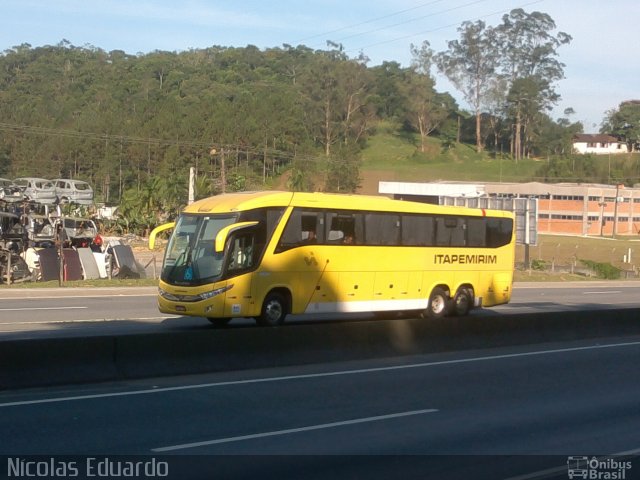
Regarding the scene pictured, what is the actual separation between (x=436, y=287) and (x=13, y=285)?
56.2 ft

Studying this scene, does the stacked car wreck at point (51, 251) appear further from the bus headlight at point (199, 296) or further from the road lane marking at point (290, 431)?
the road lane marking at point (290, 431)

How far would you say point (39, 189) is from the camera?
202ft

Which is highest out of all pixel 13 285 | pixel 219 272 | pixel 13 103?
pixel 13 103

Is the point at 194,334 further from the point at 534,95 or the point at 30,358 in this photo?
the point at 534,95

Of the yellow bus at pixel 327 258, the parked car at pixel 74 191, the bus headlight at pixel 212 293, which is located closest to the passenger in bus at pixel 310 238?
the yellow bus at pixel 327 258

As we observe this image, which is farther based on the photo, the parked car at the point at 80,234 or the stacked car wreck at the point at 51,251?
the parked car at the point at 80,234

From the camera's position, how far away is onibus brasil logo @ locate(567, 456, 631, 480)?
8.15 metres

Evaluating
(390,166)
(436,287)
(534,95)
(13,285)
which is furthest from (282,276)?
(534,95)

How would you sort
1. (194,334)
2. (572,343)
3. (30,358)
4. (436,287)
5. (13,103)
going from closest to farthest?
1. (30,358)
2. (194,334)
3. (572,343)
4. (436,287)
5. (13,103)

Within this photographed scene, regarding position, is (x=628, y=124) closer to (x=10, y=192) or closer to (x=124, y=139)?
(x=124, y=139)

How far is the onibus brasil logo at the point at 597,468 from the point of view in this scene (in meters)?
8.15

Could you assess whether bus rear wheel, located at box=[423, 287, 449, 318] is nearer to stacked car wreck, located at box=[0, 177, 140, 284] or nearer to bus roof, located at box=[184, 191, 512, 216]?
bus roof, located at box=[184, 191, 512, 216]

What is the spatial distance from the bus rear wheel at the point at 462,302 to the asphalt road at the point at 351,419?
10276 mm

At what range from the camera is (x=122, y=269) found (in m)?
38.8
